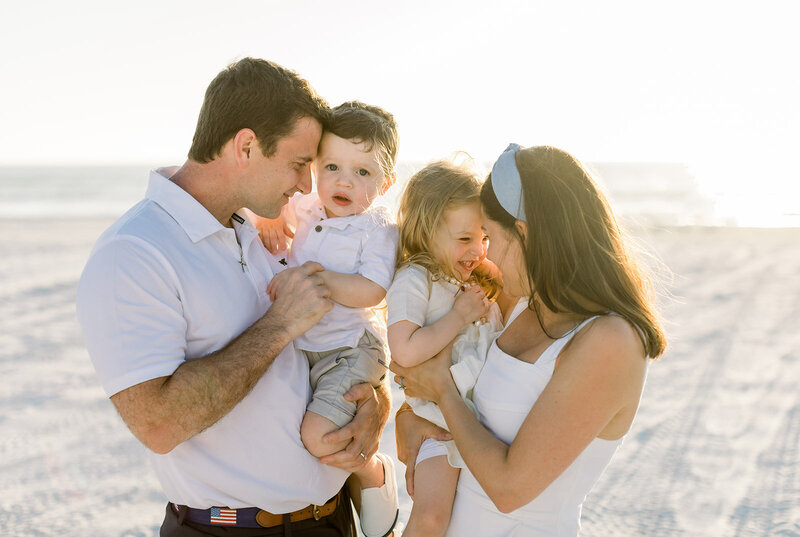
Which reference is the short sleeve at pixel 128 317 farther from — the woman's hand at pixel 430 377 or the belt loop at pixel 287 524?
the woman's hand at pixel 430 377

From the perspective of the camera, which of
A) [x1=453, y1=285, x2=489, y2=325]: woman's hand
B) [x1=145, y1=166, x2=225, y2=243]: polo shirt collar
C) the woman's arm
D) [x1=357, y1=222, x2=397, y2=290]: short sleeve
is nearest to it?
the woman's arm

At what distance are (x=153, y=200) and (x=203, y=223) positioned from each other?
190mm

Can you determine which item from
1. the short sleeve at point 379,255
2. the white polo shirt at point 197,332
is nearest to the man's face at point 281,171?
the white polo shirt at point 197,332

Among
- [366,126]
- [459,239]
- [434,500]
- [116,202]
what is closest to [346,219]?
[366,126]

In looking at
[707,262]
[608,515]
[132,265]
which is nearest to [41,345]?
[608,515]

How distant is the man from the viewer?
235 cm

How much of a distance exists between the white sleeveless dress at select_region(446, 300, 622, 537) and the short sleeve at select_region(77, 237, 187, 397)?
103cm

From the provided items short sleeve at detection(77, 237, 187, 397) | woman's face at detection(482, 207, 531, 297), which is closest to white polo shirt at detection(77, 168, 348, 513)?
short sleeve at detection(77, 237, 187, 397)

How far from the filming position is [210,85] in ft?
9.66

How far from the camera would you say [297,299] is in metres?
2.79

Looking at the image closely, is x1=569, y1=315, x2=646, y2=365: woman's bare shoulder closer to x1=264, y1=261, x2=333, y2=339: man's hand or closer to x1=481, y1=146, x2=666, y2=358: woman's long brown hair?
x1=481, y1=146, x2=666, y2=358: woman's long brown hair

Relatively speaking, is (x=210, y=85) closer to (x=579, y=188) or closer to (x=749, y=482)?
(x=579, y=188)

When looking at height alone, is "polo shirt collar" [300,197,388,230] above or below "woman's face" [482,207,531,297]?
below

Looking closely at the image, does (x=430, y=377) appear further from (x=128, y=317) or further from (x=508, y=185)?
(x=128, y=317)
